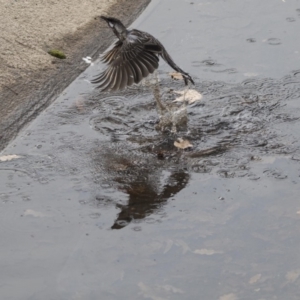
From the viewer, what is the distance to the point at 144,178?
243 inches

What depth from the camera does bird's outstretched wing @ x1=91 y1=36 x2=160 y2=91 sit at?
6.42 m

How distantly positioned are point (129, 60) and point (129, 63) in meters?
0.03

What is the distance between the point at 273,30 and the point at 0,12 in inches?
133

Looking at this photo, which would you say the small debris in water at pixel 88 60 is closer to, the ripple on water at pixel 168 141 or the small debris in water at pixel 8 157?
the ripple on water at pixel 168 141

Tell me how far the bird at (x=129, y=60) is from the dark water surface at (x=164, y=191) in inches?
23.9

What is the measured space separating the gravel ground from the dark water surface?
0.18 meters

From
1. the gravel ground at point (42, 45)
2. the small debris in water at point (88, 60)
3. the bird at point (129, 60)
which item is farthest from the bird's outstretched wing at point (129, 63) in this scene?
the small debris in water at point (88, 60)

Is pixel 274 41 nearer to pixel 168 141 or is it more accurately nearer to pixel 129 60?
pixel 168 141

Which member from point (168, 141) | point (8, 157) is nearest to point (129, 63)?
point (168, 141)

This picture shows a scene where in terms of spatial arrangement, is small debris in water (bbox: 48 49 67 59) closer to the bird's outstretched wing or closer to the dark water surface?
the dark water surface

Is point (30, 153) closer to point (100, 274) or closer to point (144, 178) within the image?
point (144, 178)

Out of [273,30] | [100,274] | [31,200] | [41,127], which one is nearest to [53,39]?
[41,127]

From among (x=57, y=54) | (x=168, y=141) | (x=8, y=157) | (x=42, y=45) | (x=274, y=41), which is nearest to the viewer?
(x=8, y=157)

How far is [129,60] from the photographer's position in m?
6.51
